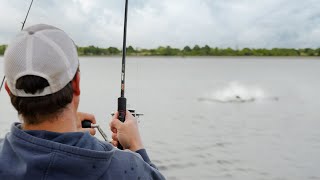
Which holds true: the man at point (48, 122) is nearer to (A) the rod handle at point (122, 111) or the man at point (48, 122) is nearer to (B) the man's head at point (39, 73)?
(B) the man's head at point (39, 73)

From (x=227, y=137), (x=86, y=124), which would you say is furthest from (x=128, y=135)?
(x=227, y=137)

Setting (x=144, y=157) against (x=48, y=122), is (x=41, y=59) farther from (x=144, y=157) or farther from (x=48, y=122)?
(x=144, y=157)

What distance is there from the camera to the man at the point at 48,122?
2.13m

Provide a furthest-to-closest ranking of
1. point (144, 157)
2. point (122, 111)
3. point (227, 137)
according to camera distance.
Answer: point (227, 137) < point (122, 111) < point (144, 157)

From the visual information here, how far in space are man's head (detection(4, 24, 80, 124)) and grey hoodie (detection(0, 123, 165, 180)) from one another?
0.35ft

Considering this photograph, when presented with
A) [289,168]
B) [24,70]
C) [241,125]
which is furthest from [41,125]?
[241,125]

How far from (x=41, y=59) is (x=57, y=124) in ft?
0.89

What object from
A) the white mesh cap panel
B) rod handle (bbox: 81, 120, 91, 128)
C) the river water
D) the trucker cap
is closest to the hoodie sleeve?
rod handle (bbox: 81, 120, 91, 128)

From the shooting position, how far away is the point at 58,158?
6.93 feet

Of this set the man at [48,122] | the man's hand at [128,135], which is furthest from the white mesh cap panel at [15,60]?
the man's hand at [128,135]

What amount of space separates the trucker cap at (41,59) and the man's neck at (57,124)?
109 millimetres

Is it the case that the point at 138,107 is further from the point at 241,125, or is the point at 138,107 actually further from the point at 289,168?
the point at 289,168

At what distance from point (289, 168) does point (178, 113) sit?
40.8 ft

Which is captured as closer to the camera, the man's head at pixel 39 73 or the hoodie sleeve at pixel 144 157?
the man's head at pixel 39 73
